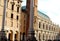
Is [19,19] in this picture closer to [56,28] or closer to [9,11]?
[9,11]

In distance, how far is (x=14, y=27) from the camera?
108ft

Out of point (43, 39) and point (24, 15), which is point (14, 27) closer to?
point (24, 15)

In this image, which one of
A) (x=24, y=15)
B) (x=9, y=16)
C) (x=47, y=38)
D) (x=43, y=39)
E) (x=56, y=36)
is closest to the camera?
(x=9, y=16)

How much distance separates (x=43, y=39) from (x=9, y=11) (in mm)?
21617

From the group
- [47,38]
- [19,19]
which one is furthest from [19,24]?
[47,38]

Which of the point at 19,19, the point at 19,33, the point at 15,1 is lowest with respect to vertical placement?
the point at 19,33

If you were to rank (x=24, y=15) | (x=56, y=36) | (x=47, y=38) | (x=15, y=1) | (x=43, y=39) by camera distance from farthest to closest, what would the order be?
1. (x=56, y=36)
2. (x=47, y=38)
3. (x=43, y=39)
4. (x=24, y=15)
5. (x=15, y=1)

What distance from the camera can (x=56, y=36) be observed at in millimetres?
64125

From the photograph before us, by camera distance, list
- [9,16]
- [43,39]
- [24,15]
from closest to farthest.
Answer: [9,16]
[24,15]
[43,39]

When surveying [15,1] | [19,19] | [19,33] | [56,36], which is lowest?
[56,36]

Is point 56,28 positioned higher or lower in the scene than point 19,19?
lower

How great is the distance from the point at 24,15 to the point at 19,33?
486 centimetres

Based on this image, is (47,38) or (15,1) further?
(47,38)

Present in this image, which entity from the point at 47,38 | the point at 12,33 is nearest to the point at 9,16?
the point at 12,33
